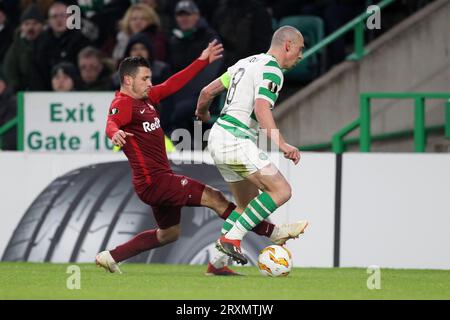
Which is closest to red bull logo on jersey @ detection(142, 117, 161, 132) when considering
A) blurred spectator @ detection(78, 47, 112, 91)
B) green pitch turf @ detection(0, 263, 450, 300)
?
green pitch turf @ detection(0, 263, 450, 300)

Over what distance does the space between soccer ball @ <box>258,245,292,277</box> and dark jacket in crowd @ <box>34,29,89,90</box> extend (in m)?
6.18

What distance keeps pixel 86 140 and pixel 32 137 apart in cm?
58

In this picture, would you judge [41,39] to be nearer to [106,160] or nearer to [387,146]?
[106,160]

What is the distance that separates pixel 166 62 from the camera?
14.7 meters

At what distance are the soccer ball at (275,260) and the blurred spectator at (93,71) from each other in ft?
16.8

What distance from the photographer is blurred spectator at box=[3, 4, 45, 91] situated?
1547 centimetres

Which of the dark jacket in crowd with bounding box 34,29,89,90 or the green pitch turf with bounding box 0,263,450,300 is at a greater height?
the dark jacket in crowd with bounding box 34,29,89,90

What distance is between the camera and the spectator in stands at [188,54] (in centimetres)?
1377

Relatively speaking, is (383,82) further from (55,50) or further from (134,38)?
(55,50)

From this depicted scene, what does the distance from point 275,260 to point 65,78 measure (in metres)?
5.32

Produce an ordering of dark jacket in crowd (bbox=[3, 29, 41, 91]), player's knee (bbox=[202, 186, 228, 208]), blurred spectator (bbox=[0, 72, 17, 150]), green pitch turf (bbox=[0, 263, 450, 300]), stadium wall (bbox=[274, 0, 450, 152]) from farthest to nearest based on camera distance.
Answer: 1. dark jacket in crowd (bbox=[3, 29, 41, 91])
2. blurred spectator (bbox=[0, 72, 17, 150])
3. stadium wall (bbox=[274, 0, 450, 152])
4. player's knee (bbox=[202, 186, 228, 208])
5. green pitch turf (bbox=[0, 263, 450, 300])

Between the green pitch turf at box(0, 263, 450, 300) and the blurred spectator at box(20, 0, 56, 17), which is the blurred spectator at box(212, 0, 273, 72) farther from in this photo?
the green pitch turf at box(0, 263, 450, 300)

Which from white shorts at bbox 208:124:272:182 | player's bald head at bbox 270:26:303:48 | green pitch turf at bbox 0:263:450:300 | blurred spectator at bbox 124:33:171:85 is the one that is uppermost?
blurred spectator at bbox 124:33:171:85

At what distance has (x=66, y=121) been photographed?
13211mm
